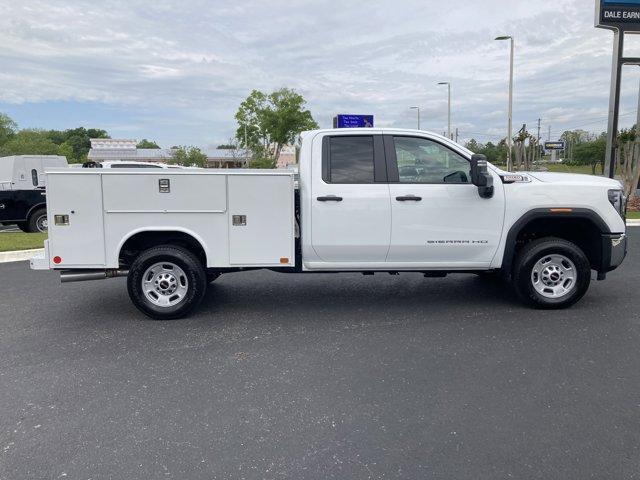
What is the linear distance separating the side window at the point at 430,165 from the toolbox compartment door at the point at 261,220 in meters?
1.28

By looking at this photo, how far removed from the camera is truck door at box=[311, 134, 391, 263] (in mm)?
5637

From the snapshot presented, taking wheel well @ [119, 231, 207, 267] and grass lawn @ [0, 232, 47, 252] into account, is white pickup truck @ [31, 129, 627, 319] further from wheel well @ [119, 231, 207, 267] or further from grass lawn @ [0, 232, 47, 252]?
grass lawn @ [0, 232, 47, 252]

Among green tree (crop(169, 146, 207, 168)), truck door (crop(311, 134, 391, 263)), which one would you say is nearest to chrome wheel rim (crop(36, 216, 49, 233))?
truck door (crop(311, 134, 391, 263))

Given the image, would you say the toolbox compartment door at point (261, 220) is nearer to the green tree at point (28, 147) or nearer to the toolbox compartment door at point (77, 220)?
the toolbox compartment door at point (77, 220)

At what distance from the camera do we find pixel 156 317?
570 centimetres

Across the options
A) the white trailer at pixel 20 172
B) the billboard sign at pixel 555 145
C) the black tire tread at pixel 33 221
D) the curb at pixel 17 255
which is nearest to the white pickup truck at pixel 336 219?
the curb at pixel 17 255

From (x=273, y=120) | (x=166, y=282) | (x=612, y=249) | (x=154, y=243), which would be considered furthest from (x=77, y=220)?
(x=273, y=120)

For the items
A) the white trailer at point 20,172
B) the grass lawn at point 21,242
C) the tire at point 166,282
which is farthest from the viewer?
the white trailer at point 20,172

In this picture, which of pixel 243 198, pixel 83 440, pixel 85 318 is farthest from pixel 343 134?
pixel 83 440

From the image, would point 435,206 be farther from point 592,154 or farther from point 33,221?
point 592,154

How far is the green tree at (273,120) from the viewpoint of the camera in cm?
4669

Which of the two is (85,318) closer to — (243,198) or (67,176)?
(67,176)

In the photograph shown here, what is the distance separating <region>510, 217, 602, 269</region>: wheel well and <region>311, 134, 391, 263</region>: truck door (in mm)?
1608

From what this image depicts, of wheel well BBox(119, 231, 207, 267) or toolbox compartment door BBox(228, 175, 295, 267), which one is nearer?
toolbox compartment door BBox(228, 175, 295, 267)
